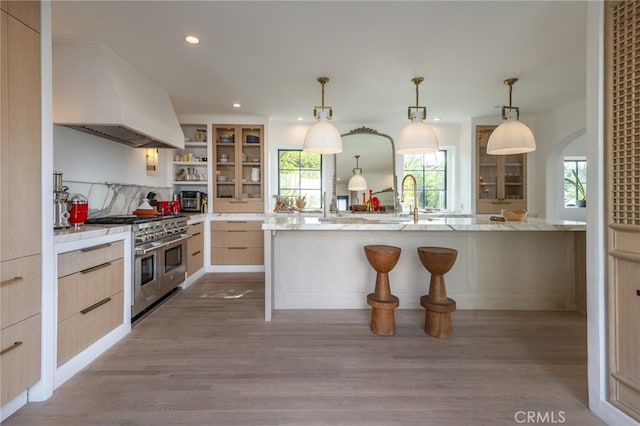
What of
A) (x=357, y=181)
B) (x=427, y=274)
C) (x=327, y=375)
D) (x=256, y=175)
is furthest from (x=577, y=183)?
(x=327, y=375)

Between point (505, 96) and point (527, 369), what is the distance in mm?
3386

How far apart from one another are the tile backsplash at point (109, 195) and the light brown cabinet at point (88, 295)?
3.62ft

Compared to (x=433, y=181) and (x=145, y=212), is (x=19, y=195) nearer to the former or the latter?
(x=145, y=212)

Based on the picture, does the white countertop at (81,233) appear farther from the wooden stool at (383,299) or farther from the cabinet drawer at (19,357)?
the wooden stool at (383,299)

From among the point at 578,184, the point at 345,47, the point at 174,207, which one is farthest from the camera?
the point at 578,184

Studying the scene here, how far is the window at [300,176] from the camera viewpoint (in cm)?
518

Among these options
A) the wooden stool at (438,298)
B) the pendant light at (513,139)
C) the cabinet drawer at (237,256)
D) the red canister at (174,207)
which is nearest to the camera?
the wooden stool at (438,298)

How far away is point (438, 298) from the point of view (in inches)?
94.7

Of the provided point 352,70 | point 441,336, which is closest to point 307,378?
point 441,336

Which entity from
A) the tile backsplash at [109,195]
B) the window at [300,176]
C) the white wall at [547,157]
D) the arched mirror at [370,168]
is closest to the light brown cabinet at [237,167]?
the window at [300,176]

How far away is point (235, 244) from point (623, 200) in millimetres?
4310

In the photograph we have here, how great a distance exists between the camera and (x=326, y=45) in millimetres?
2547

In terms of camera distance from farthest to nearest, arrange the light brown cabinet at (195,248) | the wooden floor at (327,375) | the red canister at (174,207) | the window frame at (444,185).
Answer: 1. the window frame at (444,185)
2. the red canister at (174,207)
3. the light brown cabinet at (195,248)
4. the wooden floor at (327,375)

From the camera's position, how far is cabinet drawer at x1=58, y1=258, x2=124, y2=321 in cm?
180
